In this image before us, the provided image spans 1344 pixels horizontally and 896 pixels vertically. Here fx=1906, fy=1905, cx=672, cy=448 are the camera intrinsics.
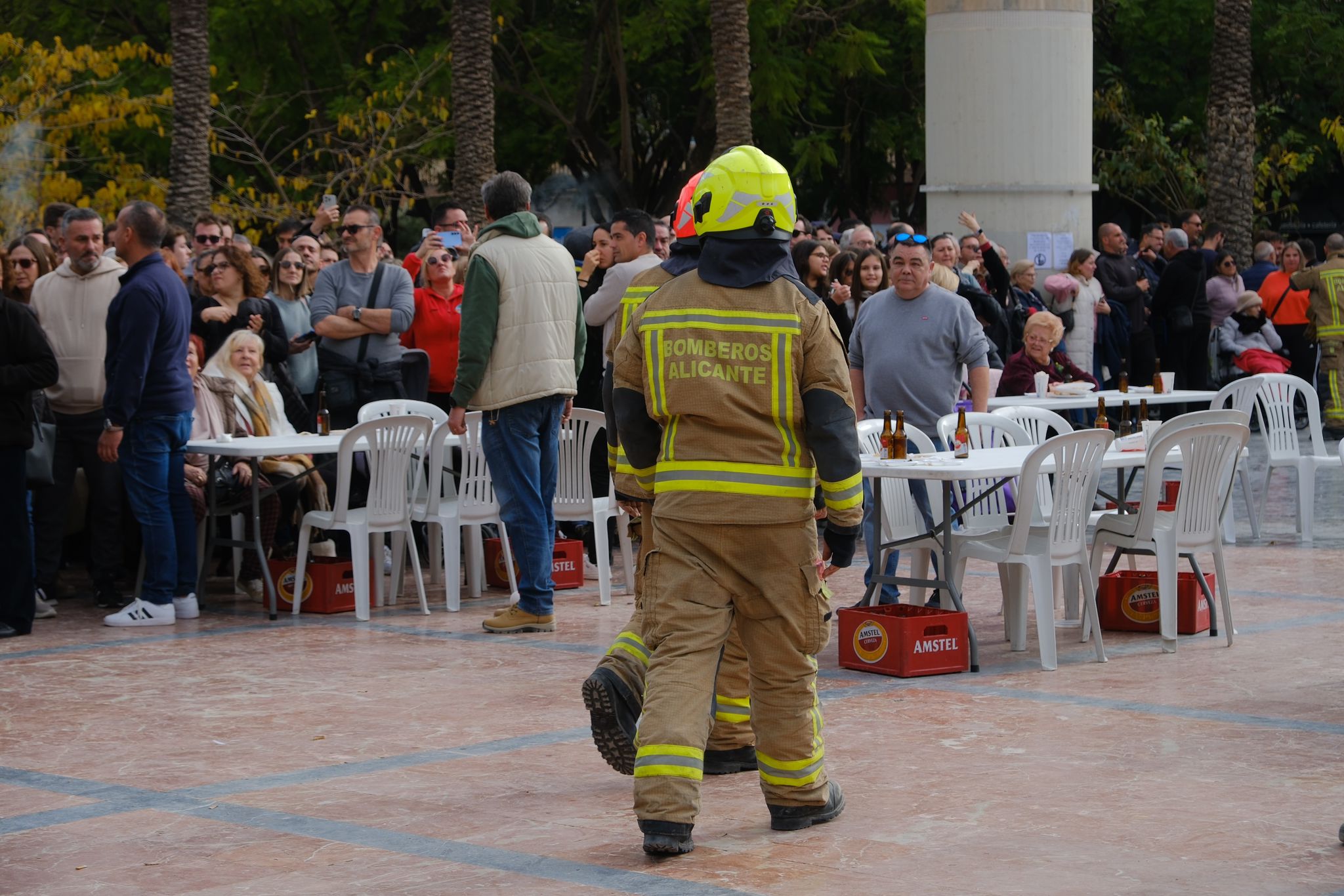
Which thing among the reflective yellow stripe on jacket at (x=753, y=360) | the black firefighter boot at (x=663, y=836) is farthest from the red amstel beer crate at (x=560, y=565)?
the black firefighter boot at (x=663, y=836)

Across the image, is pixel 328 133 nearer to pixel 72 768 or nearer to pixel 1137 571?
pixel 1137 571

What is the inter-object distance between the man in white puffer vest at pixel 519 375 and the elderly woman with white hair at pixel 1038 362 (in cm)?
413

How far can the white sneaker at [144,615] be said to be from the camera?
10.1 metres

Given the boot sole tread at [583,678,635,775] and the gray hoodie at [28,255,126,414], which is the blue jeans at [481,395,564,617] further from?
the boot sole tread at [583,678,635,775]

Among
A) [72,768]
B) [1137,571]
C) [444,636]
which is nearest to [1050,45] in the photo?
[1137,571]

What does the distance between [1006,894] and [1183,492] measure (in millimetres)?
4346

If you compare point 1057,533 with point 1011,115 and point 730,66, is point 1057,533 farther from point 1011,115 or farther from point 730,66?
point 730,66

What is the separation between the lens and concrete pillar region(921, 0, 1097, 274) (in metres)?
18.0

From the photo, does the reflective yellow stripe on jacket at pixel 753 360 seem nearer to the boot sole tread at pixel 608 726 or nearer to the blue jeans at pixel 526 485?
the boot sole tread at pixel 608 726

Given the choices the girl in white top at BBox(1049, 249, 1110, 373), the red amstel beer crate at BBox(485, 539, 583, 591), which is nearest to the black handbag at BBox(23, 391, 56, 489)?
the red amstel beer crate at BBox(485, 539, 583, 591)

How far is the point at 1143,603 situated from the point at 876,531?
1.56 meters

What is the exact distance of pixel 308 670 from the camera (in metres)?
8.73

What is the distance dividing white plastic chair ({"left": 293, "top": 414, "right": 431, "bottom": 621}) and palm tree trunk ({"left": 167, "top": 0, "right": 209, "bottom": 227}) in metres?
12.5

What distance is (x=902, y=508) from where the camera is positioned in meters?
9.23
